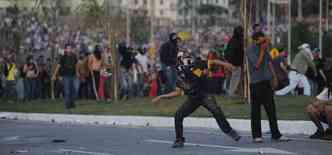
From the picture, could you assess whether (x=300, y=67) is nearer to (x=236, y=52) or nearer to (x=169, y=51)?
(x=169, y=51)

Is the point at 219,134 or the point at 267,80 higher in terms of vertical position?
the point at 267,80

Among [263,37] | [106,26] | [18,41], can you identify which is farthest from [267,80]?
[18,41]

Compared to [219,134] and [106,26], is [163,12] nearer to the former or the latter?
[106,26]

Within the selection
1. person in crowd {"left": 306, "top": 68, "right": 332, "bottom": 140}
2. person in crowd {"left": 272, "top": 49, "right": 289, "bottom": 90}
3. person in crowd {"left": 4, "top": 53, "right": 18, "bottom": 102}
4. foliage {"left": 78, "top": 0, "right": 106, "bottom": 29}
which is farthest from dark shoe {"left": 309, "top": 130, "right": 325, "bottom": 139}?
person in crowd {"left": 4, "top": 53, "right": 18, "bottom": 102}

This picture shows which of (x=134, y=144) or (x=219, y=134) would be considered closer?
(x=134, y=144)

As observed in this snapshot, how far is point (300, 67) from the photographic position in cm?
2398

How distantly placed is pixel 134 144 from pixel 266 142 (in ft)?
6.88

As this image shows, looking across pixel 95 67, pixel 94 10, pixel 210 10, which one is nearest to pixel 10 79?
pixel 94 10

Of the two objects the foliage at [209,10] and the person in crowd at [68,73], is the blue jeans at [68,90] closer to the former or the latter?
the person in crowd at [68,73]

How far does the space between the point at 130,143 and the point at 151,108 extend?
7829 mm

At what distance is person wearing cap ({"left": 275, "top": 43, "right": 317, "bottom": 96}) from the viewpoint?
23.6m

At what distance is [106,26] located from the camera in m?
26.4

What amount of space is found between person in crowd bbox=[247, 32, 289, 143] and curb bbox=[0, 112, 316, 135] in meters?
2.25

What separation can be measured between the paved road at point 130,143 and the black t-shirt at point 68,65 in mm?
4990
